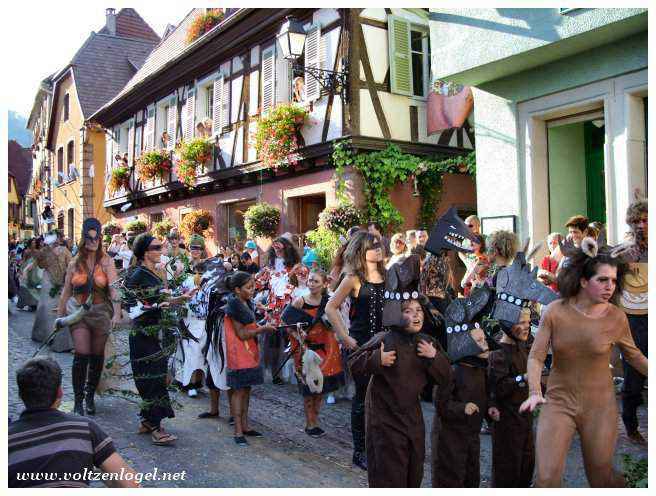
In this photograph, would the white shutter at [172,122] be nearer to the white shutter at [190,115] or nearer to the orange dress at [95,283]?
the white shutter at [190,115]

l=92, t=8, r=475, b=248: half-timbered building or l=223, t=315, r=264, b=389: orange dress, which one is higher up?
l=92, t=8, r=475, b=248: half-timbered building

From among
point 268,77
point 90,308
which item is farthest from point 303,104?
point 90,308

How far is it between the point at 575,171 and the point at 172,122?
12.8 m

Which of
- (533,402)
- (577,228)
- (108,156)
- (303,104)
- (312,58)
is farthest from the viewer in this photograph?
(108,156)

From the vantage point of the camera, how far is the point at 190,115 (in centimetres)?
1773

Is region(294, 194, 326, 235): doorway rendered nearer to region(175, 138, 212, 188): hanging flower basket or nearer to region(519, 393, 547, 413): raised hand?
region(175, 138, 212, 188): hanging flower basket

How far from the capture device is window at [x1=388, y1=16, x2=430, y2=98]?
41.0 feet

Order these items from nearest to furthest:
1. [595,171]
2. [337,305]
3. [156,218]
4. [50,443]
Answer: [50,443], [337,305], [595,171], [156,218]

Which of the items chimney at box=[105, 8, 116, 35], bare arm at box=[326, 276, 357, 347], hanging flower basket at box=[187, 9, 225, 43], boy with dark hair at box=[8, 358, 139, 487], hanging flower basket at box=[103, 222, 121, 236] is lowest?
boy with dark hair at box=[8, 358, 139, 487]

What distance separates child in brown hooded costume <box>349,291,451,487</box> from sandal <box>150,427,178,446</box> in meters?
2.12

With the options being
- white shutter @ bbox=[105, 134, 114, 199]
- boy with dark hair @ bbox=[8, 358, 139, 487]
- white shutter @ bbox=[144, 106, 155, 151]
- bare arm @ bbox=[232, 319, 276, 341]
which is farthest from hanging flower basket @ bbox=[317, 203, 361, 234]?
white shutter @ bbox=[105, 134, 114, 199]

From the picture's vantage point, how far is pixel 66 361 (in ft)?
28.2

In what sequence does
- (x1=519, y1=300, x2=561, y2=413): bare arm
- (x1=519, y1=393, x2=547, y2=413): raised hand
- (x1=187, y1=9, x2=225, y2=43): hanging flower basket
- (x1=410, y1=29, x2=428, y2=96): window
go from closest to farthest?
(x1=519, y1=393, x2=547, y2=413): raised hand, (x1=519, y1=300, x2=561, y2=413): bare arm, (x1=410, y1=29, x2=428, y2=96): window, (x1=187, y1=9, x2=225, y2=43): hanging flower basket

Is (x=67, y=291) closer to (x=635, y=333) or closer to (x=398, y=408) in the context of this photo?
(x=398, y=408)
